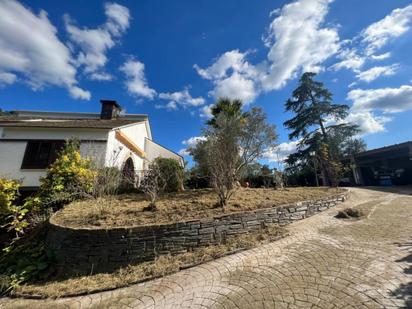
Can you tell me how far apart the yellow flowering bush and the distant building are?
19820 mm

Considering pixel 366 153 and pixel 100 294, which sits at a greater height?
pixel 366 153

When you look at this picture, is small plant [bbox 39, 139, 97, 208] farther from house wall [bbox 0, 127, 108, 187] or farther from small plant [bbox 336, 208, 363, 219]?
small plant [bbox 336, 208, 363, 219]

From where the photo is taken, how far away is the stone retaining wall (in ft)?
16.4

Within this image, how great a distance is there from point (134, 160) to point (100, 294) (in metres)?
13.0

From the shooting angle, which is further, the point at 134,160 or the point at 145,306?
the point at 134,160

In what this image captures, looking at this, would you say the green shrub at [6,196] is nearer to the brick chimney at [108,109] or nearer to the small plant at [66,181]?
the small plant at [66,181]

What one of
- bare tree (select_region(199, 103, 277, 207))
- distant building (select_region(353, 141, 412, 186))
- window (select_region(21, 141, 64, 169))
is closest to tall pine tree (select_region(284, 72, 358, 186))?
distant building (select_region(353, 141, 412, 186))

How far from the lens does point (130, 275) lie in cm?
457

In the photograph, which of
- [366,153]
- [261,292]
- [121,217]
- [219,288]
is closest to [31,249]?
[121,217]

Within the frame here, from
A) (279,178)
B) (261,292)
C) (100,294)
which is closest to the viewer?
(261,292)

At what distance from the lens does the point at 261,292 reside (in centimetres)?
341

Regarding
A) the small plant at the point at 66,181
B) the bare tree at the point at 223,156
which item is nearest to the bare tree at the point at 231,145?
the bare tree at the point at 223,156

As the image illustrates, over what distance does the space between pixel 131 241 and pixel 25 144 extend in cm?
1103

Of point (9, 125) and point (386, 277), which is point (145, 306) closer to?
point (386, 277)
